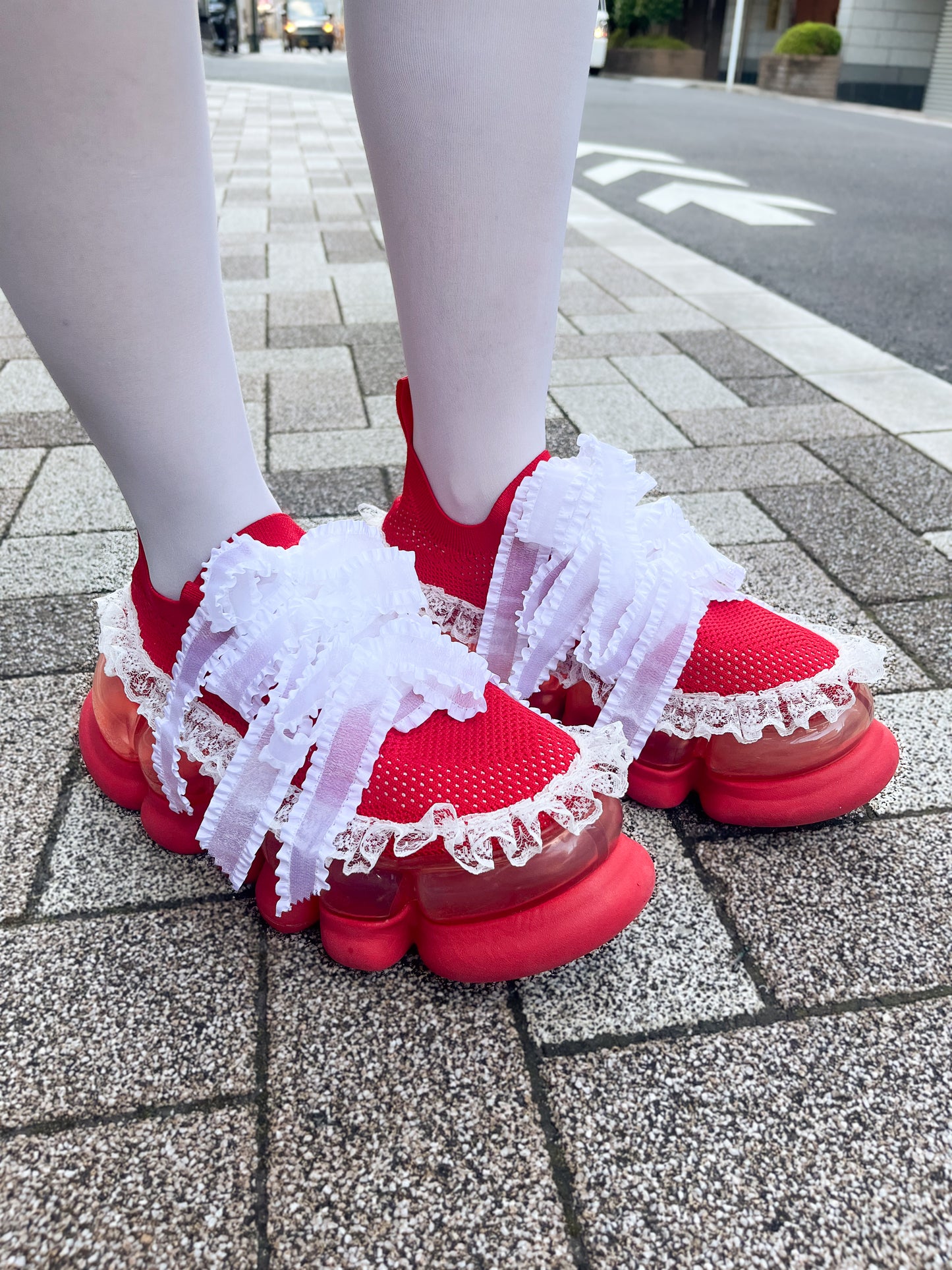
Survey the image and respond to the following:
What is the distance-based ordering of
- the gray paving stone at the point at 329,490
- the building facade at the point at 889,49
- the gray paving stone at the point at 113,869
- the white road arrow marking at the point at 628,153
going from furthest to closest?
1. the building facade at the point at 889,49
2. the white road arrow marking at the point at 628,153
3. the gray paving stone at the point at 329,490
4. the gray paving stone at the point at 113,869

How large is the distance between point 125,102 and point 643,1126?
27.1 inches

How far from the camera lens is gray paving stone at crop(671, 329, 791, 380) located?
2182 mm

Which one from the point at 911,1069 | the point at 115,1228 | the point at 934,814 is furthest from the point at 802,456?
the point at 115,1228

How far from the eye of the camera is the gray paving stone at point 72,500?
56.9 inches

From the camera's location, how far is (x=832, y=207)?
4340 millimetres

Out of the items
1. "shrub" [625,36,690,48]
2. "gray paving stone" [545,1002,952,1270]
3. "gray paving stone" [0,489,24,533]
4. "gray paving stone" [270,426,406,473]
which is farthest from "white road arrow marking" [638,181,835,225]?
"shrub" [625,36,690,48]

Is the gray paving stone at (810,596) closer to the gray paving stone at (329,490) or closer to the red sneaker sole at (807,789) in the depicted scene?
the red sneaker sole at (807,789)

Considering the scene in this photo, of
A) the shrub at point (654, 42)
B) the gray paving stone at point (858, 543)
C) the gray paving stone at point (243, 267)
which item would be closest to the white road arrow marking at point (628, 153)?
the gray paving stone at point (243, 267)

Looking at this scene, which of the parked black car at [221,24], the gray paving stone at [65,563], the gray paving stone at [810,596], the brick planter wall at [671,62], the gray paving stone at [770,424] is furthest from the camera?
the brick planter wall at [671,62]

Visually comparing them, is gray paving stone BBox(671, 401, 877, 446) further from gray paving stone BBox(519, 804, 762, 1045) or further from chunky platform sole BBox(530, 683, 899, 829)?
gray paving stone BBox(519, 804, 762, 1045)

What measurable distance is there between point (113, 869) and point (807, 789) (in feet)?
1.92

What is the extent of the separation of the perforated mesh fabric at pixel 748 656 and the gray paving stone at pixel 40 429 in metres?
1.35

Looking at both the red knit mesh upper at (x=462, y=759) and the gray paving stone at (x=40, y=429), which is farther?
the gray paving stone at (x=40, y=429)

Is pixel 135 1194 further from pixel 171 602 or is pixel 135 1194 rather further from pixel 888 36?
pixel 888 36
